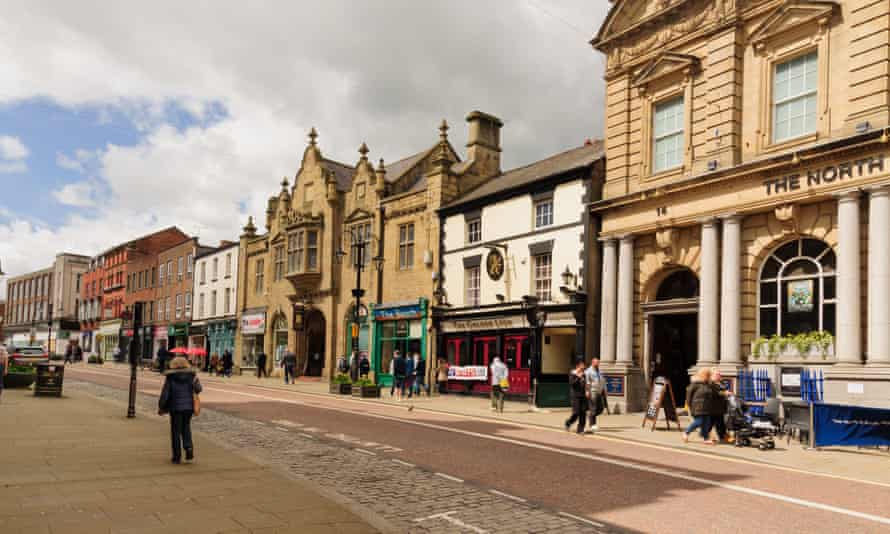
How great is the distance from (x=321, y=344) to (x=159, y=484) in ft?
110

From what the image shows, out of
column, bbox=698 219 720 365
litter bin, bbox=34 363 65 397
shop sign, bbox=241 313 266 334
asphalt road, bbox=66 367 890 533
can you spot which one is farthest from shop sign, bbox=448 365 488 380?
shop sign, bbox=241 313 266 334

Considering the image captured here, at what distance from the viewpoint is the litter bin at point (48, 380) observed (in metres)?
21.8

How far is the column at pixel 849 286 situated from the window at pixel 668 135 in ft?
18.1

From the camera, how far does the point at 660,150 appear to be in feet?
72.4

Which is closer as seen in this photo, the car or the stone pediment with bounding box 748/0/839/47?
the stone pediment with bounding box 748/0/839/47

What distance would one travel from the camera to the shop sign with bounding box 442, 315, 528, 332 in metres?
26.1

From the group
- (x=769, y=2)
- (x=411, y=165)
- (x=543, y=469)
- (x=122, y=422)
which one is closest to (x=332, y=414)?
(x=122, y=422)

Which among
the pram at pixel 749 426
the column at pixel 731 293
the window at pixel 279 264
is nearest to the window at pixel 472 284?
the column at pixel 731 293

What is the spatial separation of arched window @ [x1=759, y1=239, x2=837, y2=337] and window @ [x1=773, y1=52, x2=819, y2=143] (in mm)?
2877

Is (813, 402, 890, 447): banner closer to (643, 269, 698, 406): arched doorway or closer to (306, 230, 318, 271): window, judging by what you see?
(643, 269, 698, 406): arched doorway

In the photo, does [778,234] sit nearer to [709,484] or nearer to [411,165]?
[709,484]

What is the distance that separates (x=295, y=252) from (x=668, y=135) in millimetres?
24599

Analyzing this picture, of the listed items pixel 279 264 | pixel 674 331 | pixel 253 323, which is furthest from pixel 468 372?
pixel 253 323

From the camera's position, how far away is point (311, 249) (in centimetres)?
3997
